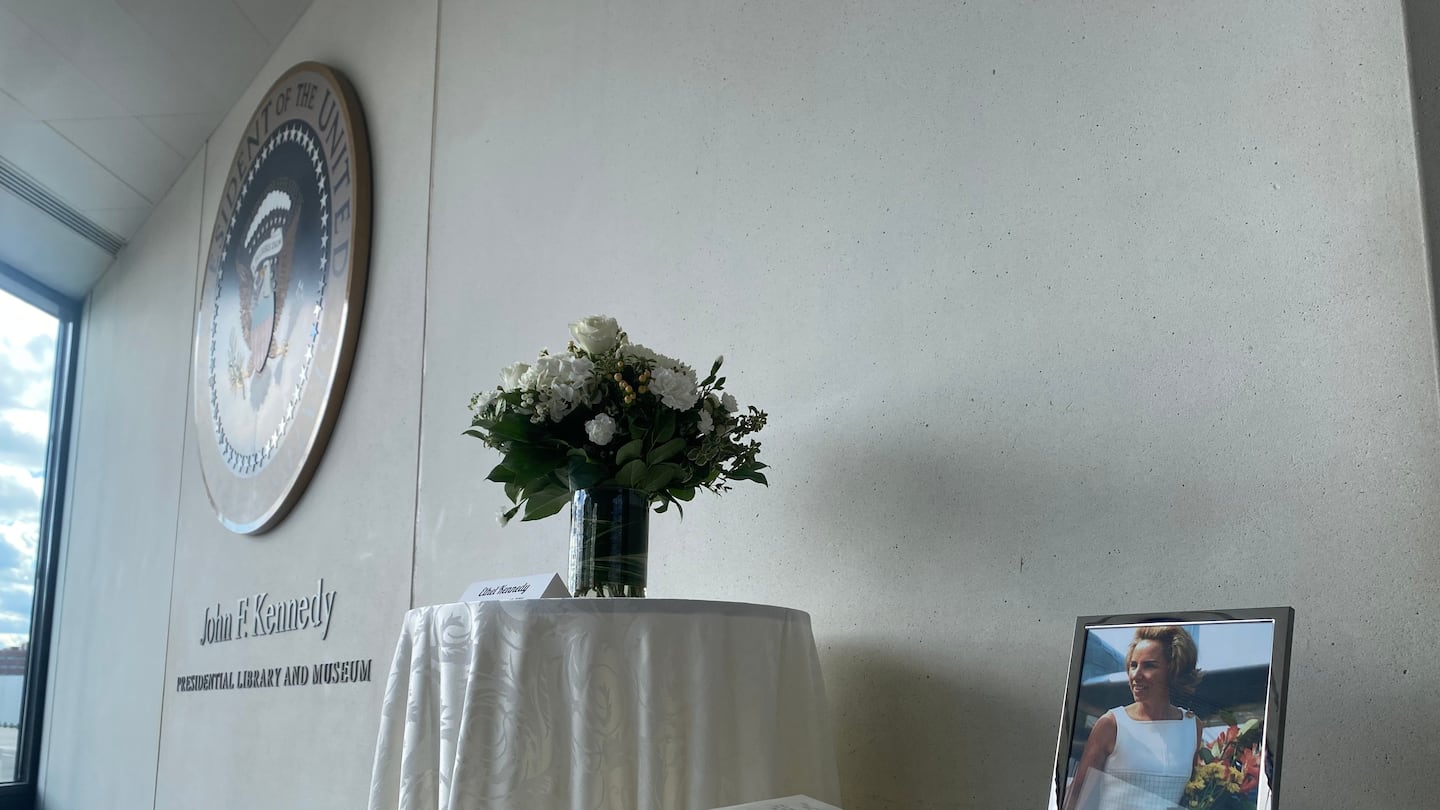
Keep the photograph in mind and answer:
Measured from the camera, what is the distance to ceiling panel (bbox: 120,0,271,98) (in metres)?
3.55

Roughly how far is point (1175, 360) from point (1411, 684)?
0.45 metres

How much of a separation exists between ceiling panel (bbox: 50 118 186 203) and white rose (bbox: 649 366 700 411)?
129 inches

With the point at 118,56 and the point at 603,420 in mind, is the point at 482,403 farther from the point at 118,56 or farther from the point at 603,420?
the point at 118,56

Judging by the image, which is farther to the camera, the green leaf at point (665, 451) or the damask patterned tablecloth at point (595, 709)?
the green leaf at point (665, 451)

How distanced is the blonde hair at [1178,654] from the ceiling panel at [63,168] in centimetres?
412

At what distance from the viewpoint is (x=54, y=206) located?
4.41m

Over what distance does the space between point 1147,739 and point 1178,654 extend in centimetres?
9

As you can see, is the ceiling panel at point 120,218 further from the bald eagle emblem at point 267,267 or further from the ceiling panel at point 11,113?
the bald eagle emblem at point 267,267

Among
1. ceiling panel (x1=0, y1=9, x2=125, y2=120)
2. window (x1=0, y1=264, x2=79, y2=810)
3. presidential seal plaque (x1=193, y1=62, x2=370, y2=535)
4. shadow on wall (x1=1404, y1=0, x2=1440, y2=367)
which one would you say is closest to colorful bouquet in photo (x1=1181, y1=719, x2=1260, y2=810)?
shadow on wall (x1=1404, y1=0, x2=1440, y2=367)

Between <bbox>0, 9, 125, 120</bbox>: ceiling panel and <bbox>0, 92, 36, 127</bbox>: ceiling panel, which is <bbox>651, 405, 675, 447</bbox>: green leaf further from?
<bbox>0, 92, 36, 127</bbox>: ceiling panel

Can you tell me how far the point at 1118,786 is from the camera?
110cm

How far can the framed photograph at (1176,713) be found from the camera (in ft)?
3.41

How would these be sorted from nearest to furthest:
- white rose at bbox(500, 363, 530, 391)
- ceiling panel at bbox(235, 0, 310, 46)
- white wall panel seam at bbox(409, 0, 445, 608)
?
white rose at bbox(500, 363, 530, 391)
white wall panel seam at bbox(409, 0, 445, 608)
ceiling panel at bbox(235, 0, 310, 46)

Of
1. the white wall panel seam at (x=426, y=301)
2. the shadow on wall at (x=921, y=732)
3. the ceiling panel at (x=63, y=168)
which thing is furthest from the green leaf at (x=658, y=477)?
the ceiling panel at (x=63, y=168)
